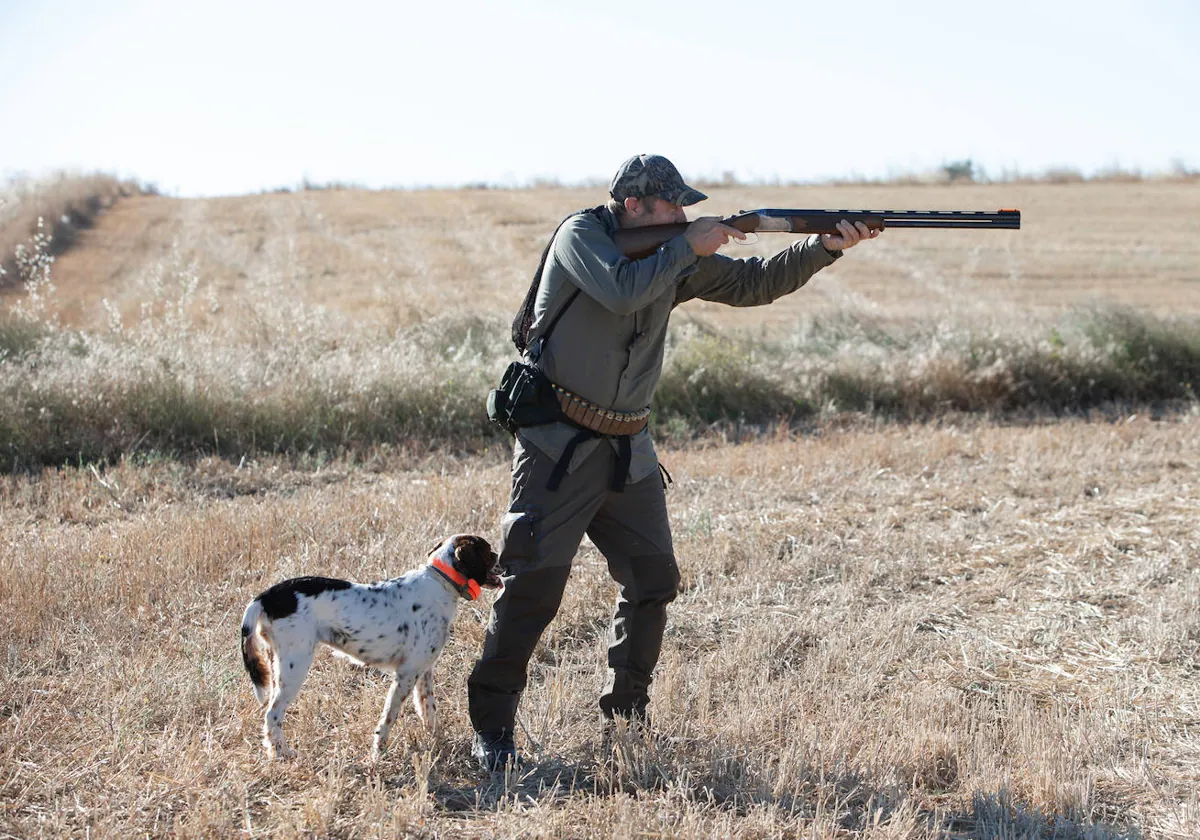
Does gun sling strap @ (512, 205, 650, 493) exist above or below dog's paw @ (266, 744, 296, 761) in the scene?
above

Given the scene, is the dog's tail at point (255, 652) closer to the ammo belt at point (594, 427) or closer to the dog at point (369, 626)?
the dog at point (369, 626)

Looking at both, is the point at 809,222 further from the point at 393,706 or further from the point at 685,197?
the point at 393,706

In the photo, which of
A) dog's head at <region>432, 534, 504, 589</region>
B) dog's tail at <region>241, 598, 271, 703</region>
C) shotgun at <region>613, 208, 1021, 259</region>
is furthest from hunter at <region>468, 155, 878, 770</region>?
dog's tail at <region>241, 598, 271, 703</region>

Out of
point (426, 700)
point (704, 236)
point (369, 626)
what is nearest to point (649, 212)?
point (704, 236)

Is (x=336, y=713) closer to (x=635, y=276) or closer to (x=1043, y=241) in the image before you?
(x=635, y=276)

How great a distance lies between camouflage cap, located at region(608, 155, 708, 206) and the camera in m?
4.30

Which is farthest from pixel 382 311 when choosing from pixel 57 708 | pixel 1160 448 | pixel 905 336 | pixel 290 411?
pixel 57 708

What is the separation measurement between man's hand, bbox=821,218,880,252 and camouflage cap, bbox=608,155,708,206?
67 cm

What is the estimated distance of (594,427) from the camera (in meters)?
4.30

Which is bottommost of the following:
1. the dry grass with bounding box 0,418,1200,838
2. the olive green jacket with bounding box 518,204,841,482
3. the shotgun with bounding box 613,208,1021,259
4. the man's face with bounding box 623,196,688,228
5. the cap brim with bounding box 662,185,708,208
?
the dry grass with bounding box 0,418,1200,838

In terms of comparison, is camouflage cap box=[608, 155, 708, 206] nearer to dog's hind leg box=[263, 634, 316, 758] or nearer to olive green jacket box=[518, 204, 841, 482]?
olive green jacket box=[518, 204, 841, 482]

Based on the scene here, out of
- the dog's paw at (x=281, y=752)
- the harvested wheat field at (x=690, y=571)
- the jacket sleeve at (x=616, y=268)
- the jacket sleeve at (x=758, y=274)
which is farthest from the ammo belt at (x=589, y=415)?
the dog's paw at (x=281, y=752)

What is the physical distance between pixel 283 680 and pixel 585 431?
148 centimetres

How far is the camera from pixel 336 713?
4.73 metres
